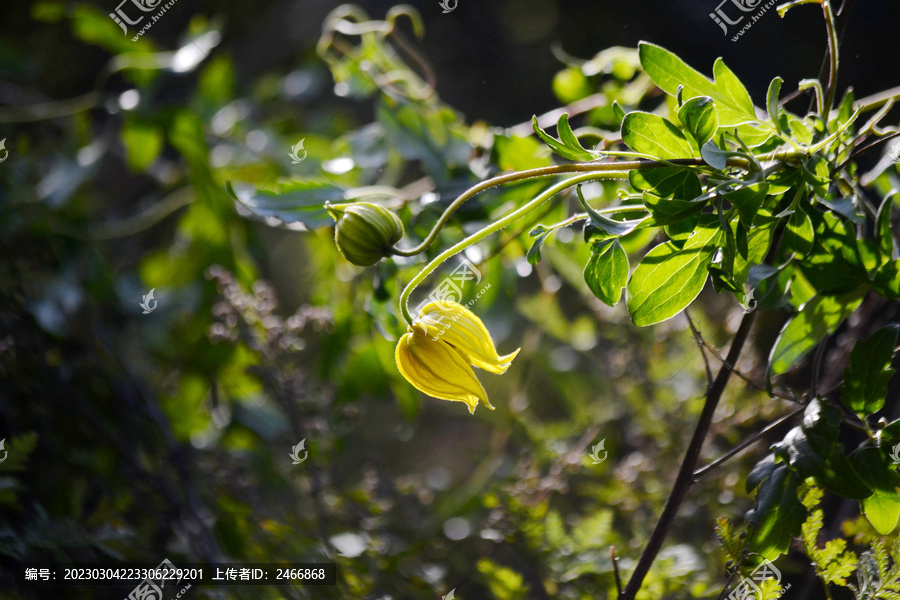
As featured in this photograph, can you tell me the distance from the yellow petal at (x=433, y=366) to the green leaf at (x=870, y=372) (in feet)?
0.56

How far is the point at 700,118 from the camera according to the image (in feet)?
0.84

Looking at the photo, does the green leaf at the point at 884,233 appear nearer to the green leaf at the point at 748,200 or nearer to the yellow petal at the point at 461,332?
the green leaf at the point at 748,200

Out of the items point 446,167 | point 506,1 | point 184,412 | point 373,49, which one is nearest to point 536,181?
point 446,167

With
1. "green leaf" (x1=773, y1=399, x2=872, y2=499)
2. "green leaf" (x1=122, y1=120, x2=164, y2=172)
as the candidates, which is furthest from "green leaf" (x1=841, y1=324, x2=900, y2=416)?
"green leaf" (x1=122, y1=120, x2=164, y2=172)

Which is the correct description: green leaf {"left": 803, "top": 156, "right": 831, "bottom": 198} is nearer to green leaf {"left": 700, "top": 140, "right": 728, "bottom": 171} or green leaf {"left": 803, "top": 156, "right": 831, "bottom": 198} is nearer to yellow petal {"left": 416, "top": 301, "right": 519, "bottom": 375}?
green leaf {"left": 700, "top": 140, "right": 728, "bottom": 171}

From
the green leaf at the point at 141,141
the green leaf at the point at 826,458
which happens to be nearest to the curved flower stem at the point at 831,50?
the green leaf at the point at 826,458

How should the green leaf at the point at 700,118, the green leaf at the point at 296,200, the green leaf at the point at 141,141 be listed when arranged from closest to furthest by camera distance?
the green leaf at the point at 700,118, the green leaf at the point at 296,200, the green leaf at the point at 141,141

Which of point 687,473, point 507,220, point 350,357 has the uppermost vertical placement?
point 507,220

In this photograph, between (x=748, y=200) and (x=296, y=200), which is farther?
(x=296, y=200)

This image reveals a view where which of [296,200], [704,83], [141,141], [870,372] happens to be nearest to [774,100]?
[704,83]

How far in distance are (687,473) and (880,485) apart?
8 centimetres

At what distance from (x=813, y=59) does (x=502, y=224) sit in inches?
17.8

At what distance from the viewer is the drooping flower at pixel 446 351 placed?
30 cm

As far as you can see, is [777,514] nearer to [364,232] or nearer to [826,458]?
[826,458]
